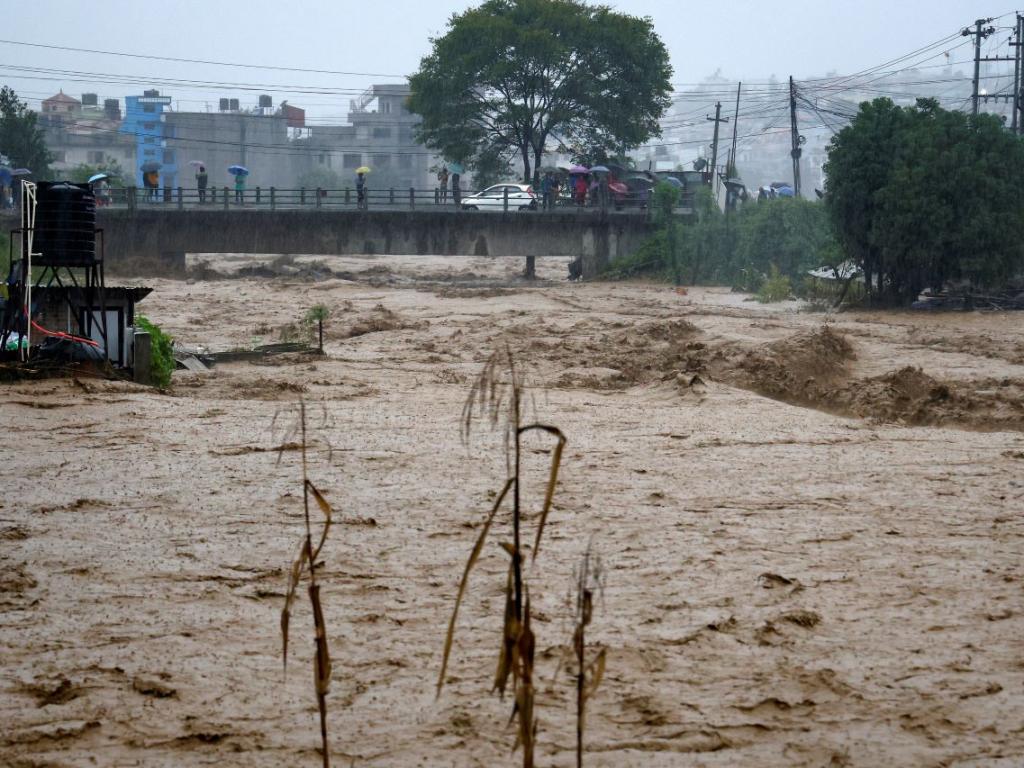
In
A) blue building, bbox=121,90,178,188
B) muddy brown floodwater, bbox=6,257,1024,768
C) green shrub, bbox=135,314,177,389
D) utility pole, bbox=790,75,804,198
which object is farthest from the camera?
blue building, bbox=121,90,178,188

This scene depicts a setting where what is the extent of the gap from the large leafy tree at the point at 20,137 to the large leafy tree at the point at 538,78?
14.6 meters

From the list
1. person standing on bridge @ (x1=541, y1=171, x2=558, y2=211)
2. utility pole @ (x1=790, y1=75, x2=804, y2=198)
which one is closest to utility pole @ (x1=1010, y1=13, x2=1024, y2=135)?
utility pole @ (x1=790, y1=75, x2=804, y2=198)

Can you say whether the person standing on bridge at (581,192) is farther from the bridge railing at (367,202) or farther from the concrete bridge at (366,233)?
Answer: the concrete bridge at (366,233)

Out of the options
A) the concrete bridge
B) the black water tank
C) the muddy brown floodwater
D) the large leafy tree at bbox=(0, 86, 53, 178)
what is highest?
the large leafy tree at bbox=(0, 86, 53, 178)

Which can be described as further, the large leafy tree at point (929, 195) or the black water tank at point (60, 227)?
the large leafy tree at point (929, 195)

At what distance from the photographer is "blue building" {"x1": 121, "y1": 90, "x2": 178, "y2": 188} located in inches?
3150

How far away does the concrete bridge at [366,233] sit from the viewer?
39.2 metres

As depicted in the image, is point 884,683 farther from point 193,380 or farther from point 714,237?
point 714,237

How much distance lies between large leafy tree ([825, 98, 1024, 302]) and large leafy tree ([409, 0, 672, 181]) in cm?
2280

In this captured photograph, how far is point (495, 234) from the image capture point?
39844 mm

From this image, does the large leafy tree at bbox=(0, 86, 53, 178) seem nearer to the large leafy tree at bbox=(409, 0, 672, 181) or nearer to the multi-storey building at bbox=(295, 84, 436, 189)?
the large leafy tree at bbox=(409, 0, 672, 181)

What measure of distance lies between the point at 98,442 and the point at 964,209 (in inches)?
786

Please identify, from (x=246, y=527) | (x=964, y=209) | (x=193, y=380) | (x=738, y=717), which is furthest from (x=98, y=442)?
(x=964, y=209)

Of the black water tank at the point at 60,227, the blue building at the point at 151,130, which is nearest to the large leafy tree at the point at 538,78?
the blue building at the point at 151,130
